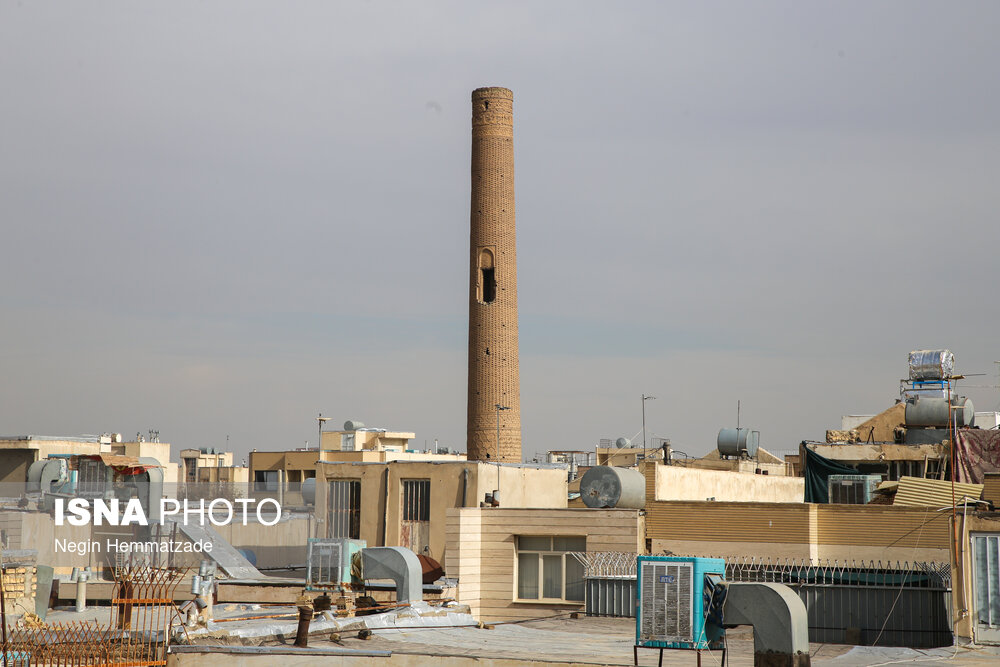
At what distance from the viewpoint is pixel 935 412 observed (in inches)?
1715

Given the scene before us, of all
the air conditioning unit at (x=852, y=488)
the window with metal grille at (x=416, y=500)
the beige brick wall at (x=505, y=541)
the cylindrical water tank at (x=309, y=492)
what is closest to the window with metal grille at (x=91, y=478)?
the cylindrical water tank at (x=309, y=492)

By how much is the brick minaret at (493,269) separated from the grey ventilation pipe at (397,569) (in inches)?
1021

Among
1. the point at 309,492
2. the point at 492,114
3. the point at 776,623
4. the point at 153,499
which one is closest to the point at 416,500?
the point at 309,492

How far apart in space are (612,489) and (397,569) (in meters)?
8.96

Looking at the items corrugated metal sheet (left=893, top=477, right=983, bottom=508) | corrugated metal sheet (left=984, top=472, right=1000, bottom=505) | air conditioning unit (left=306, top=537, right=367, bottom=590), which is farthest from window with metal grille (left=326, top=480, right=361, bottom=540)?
corrugated metal sheet (left=984, top=472, right=1000, bottom=505)

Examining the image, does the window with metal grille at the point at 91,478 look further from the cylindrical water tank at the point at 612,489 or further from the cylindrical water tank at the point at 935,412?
the cylindrical water tank at the point at 935,412

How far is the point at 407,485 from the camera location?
116 ft

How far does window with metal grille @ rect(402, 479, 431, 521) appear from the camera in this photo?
34.9 metres

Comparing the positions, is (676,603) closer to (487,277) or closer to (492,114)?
(487,277)

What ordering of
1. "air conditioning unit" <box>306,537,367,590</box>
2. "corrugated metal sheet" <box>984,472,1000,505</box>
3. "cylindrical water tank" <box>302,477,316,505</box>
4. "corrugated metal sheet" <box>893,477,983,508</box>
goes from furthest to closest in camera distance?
"cylindrical water tank" <box>302,477,316,505</box> < "corrugated metal sheet" <box>893,477,983,508</box> < "air conditioning unit" <box>306,537,367,590</box> < "corrugated metal sheet" <box>984,472,1000,505</box>

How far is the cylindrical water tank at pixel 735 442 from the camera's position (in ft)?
146

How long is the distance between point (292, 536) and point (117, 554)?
6.58 m

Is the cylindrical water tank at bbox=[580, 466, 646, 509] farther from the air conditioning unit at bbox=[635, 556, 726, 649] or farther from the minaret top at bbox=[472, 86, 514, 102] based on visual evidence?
the minaret top at bbox=[472, 86, 514, 102]

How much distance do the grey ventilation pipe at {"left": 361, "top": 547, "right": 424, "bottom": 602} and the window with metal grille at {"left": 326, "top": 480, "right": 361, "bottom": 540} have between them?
13.6 m
